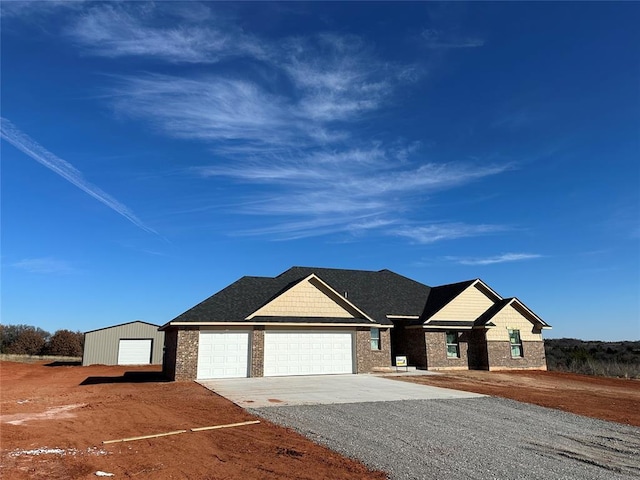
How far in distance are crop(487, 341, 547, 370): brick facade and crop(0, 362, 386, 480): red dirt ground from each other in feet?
67.2

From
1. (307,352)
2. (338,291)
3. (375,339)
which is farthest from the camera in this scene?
(375,339)

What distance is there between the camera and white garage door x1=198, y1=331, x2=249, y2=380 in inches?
845

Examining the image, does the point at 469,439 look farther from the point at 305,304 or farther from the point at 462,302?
the point at 462,302

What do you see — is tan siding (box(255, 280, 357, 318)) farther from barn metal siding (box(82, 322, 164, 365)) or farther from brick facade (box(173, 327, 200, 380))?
barn metal siding (box(82, 322, 164, 365))

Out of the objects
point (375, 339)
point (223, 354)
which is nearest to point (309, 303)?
point (223, 354)

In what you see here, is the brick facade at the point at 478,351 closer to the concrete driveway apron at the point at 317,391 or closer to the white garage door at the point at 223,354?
the concrete driveway apron at the point at 317,391

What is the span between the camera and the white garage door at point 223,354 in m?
21.5

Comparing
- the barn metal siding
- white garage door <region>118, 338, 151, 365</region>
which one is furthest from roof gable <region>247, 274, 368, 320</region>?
white garage door <region>118, 338, 151, 365</region>

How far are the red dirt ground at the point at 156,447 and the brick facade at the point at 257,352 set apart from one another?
799 centimetres

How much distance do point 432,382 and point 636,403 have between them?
304 inches

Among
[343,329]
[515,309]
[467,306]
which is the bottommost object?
[343,329]

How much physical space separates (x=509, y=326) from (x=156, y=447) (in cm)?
2633

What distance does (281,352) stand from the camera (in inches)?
898

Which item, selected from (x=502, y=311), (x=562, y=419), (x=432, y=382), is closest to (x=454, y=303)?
(x=502, y=311)
